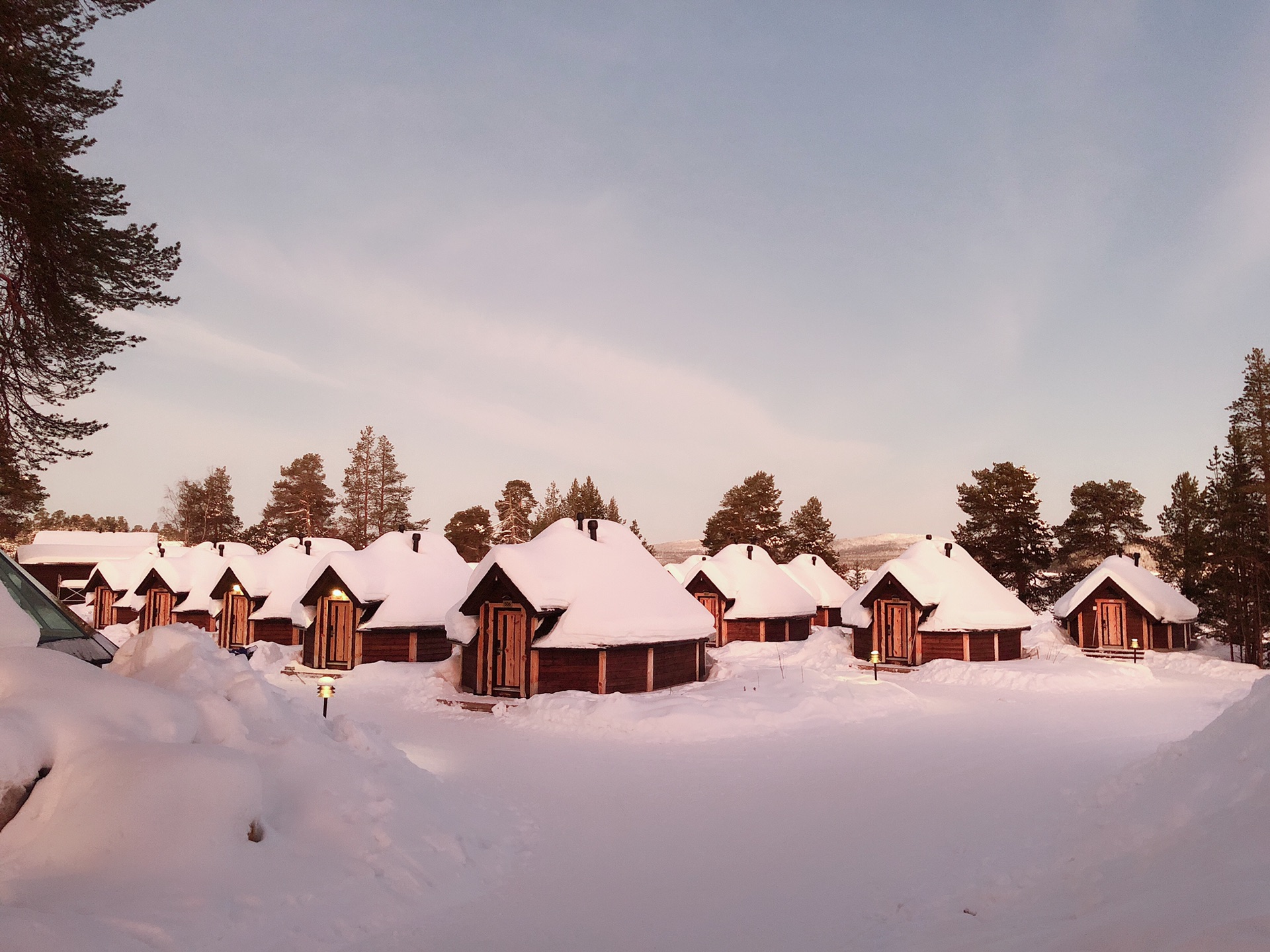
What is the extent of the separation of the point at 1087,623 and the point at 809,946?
36.2 meters

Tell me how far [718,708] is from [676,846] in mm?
8170

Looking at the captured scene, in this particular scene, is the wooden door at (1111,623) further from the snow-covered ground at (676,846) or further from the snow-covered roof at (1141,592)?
the snow-covered ground at (676,846)

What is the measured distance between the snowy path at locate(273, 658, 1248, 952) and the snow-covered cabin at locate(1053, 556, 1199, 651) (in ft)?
60.8

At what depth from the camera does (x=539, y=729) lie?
53.9ft

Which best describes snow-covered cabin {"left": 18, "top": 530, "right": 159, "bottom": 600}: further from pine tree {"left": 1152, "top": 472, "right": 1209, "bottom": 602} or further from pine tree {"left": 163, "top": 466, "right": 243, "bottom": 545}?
pine tree {"left": 1152, "top": 472, "right": 1209, "bottom": 602}

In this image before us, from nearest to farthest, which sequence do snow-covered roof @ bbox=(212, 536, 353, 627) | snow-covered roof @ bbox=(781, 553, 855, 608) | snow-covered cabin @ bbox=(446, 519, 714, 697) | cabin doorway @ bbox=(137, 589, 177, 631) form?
snow-covered cabin @ bbox=(446, 519, 714, 697) → snow-covered roof @ bbox=(212, 536, 353, 627) → cabin doorway @ bbox=(137, 589, 177, 631) → snow-covered roof @ bbox=(781, 553, 855, 608)

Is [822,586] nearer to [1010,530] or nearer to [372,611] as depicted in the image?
[1010,530]

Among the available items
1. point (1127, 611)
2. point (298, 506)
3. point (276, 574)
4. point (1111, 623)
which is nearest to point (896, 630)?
point (1111, 623)

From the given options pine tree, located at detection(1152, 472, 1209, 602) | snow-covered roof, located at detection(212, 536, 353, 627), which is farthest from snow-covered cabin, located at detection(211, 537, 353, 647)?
pine tree, located at detection(1152, 472, 1209, 602)

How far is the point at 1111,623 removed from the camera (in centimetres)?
3500

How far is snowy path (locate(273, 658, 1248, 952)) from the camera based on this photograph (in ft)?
21.6

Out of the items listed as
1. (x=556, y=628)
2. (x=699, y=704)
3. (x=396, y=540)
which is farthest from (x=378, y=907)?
(x=396, y=540)

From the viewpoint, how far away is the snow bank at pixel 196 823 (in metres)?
5.50

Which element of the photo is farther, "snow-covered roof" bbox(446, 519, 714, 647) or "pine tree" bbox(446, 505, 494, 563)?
"pine tree" bbox(446, 505, 494, 563)
